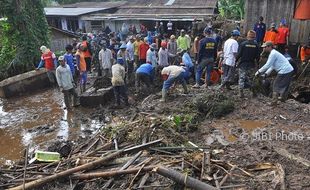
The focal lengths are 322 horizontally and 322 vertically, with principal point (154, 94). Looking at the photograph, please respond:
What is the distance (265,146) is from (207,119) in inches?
86.3

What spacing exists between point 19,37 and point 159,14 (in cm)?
1051

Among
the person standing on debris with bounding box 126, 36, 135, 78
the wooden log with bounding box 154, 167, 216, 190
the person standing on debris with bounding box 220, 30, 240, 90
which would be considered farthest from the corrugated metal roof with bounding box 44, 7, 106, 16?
the wooden log with bounding box 154, 167, 216, 190

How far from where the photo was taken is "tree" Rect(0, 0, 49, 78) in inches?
617

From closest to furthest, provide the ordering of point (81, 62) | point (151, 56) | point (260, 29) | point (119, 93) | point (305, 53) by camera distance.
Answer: point (119, 93)
point (81, 62)
point (151, 56)
point (305, 53)
point (260, 29)

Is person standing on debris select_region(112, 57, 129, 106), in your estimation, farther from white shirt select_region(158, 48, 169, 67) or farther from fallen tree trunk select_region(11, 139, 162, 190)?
fallen tree trunk select_region(11, 139, 162, 190)

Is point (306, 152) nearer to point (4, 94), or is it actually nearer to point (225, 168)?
point (225, 168)

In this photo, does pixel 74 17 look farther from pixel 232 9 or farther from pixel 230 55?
pixel 230 55

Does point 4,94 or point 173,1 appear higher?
point 173,1

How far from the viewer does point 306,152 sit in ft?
19.7

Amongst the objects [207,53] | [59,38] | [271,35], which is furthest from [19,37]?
[271,35]

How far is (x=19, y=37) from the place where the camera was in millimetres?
16000

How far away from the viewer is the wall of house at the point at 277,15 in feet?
45.2

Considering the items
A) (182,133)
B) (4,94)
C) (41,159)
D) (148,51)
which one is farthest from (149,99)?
(4,94)

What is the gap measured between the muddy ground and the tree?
4960 millimetres
